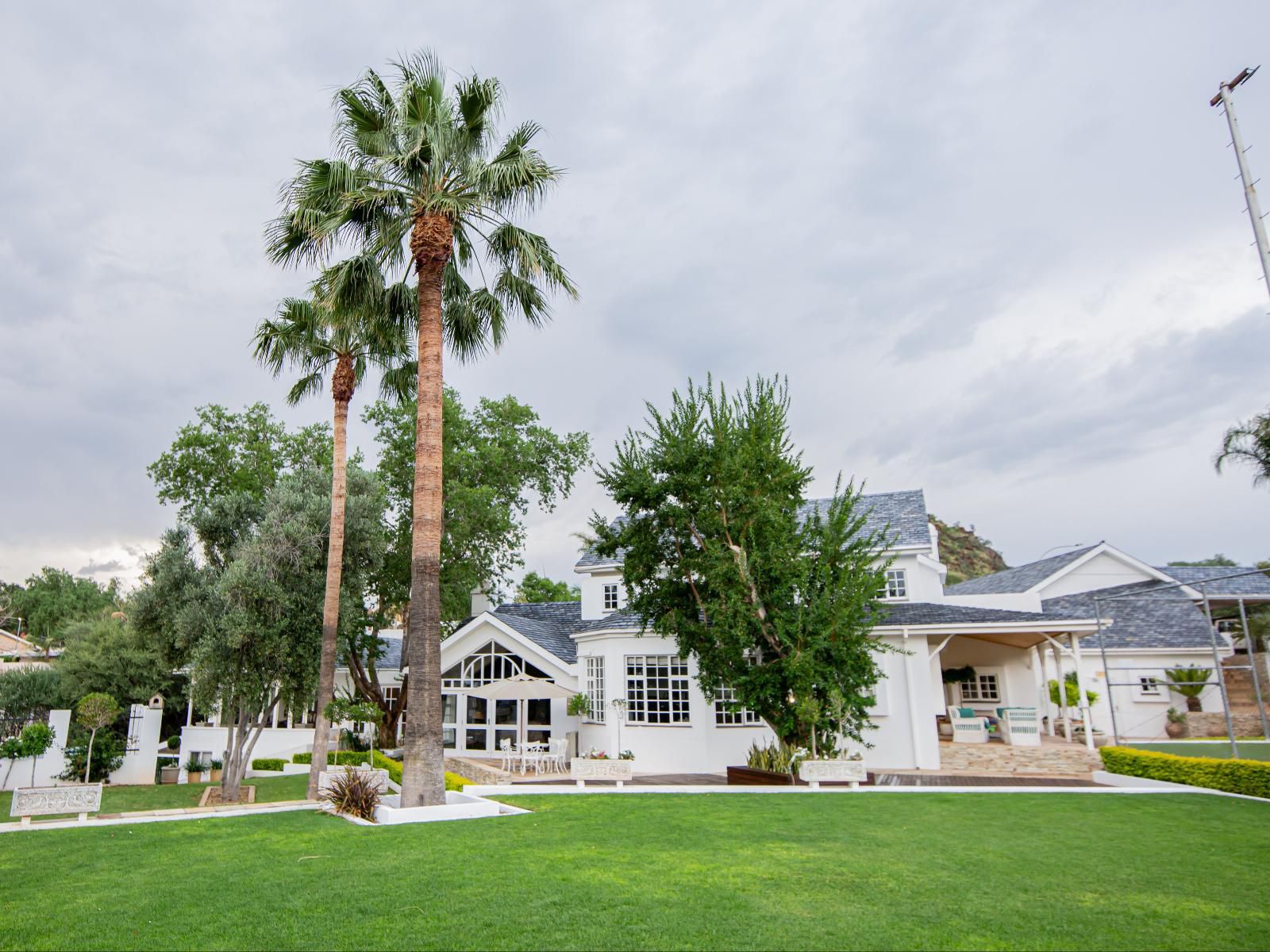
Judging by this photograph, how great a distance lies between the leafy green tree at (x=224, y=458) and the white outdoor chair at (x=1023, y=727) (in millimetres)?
26520

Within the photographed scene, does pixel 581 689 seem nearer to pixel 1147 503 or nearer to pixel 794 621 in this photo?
pixel 794 621

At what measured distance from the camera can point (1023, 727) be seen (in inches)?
775

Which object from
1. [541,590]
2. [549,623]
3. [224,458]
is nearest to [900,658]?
[549,623]

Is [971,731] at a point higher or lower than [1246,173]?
lower

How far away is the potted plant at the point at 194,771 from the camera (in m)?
24.8

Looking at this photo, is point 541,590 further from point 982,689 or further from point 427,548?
point 427,548

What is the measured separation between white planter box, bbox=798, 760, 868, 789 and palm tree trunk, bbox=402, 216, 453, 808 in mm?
7679

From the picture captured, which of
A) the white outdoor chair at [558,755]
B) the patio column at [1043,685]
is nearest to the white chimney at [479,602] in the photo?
the white outdoor chair at [558,755]

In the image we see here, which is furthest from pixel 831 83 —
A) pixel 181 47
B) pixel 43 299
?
pixel 43 299

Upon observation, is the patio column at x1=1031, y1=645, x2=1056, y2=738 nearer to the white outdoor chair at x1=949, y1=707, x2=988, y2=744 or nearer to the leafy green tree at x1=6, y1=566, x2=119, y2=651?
the white outdoor chair at x1=949, y1=707, x2=988, y2=744

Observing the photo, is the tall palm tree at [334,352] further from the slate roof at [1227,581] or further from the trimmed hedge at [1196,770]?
the slate roof at [1227,581]

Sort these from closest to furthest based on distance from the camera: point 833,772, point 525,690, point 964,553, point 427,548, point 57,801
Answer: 1. point 57,801
2. point 427,548
3. point 833,772
4. point 525,690
5. point 964,553

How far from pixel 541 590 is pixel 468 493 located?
26003mm

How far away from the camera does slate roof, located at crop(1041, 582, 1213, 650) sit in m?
26.9
